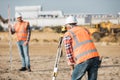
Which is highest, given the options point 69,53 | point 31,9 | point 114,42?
point 69,53

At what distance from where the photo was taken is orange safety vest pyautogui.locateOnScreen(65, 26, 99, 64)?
6.59 m

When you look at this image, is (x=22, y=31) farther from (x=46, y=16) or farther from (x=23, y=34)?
(x=46, y=16)

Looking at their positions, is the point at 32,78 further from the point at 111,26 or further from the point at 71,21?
the point at 111,26

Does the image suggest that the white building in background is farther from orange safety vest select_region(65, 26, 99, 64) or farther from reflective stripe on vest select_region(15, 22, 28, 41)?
orange safety vest select_region(65, 26, 99, 64)

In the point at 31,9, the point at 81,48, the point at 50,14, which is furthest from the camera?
the point at 31,9

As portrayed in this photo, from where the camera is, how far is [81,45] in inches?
259

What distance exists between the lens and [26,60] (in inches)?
481

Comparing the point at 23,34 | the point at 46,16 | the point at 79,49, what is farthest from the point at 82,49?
the point at 46,16

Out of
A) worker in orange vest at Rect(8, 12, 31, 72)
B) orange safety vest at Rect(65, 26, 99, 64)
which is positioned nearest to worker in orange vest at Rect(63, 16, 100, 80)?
orange safety vest at Rect(65, 26, 99, 64)

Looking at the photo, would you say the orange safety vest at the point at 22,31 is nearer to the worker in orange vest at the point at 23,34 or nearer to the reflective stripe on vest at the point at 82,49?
the worker in orange vest at the point at 23,34

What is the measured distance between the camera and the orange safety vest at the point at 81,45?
659 cm

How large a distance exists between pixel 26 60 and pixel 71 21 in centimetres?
575

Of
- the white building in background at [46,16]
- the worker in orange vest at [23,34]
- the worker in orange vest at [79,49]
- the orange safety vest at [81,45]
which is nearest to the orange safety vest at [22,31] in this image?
the worker in orange vest at [23,34]

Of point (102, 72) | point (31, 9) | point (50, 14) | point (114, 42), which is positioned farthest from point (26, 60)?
point (31, 9)
